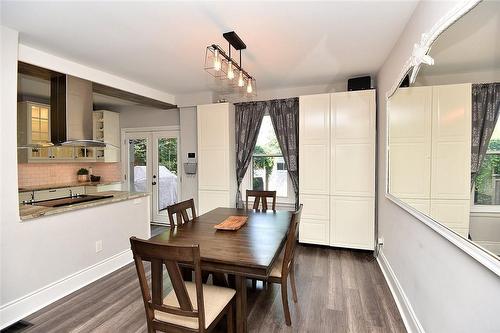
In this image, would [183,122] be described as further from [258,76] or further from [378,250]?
[378,250]

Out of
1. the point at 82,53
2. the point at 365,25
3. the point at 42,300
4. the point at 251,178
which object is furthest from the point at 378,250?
the point at 82,53

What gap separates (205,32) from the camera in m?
2.31

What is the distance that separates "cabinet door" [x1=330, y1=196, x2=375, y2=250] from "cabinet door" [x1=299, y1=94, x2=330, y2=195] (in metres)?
Result: 0.31

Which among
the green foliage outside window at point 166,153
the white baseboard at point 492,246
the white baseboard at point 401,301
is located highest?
the green foliage outside window at point 166,153

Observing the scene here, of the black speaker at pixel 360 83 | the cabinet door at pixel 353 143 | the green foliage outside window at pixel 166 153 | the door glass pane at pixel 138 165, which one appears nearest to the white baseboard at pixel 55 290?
the green foliage outside window at pixel 166 153

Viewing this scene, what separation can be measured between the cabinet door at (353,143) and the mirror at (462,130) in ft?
5.07

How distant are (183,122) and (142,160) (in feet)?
4.72

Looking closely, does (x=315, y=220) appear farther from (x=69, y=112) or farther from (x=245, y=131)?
(x=69, y=112)

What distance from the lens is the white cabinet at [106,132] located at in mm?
5094

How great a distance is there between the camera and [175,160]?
5023 millimetres

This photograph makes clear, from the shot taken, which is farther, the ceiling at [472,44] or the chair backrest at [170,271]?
the chair backrest at [170,271]

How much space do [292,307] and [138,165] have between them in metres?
4.39

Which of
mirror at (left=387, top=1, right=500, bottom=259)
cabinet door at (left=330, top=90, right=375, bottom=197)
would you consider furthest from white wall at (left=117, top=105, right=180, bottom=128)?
mirror at (left=387, top=1, right=500, bottom=259)

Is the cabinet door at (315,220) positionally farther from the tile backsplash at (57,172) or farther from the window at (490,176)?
the tile backsplash at (57,172)
